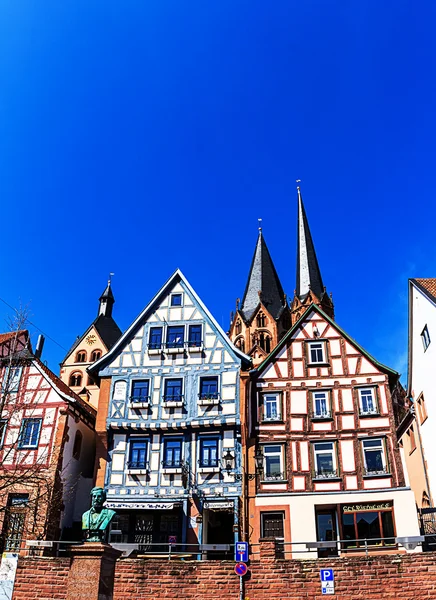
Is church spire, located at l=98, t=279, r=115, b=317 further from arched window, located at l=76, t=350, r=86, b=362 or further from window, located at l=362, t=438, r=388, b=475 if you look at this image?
window, located at l=362, t=438, r=388, b=475

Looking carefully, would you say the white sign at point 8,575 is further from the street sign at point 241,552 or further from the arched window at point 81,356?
the arched window at point 81,356

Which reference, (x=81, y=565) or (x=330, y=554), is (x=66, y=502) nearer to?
(x=330, y=554)

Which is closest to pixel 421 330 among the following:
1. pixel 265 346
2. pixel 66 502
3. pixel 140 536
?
pixel 140 536

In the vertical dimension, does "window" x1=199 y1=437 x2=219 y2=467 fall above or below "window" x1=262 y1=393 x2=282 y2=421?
below

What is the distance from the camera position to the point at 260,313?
58812 millimetres

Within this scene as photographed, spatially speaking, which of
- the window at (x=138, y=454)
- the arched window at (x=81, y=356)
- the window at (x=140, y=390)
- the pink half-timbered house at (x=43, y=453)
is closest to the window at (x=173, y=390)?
the window at (x=140, y=390)

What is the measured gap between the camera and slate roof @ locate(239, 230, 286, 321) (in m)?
59.5

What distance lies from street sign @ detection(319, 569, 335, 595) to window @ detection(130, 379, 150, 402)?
35.7ft

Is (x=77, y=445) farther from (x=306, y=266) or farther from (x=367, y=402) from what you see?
(x=306, y=266)

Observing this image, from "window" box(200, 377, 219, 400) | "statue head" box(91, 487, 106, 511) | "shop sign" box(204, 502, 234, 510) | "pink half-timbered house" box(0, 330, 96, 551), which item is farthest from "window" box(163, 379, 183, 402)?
"statue head" box(91, 487, 106, 511)

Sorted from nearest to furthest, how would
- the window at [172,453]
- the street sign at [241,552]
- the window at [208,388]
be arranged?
the street sign at [241,552] → the window at [172,453] → the window at [208,388]

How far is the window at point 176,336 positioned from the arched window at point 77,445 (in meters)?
5.61

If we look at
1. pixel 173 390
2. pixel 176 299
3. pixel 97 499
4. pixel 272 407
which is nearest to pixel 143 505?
pixel 173 390

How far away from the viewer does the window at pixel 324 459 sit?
74.1 feet
